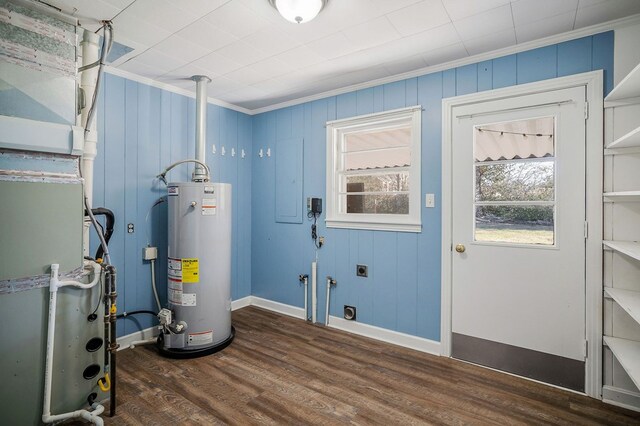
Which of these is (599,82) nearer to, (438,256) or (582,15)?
(582,15)

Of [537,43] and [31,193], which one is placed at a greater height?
[537,43]

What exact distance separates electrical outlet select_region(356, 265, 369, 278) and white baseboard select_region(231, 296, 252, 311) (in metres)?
1.67

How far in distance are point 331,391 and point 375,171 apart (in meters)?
2.03

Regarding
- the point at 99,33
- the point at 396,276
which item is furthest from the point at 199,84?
the point at 396,276

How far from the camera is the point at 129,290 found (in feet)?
9.76

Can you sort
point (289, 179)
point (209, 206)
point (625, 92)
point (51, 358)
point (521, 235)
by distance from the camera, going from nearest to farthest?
point (51, 358)
point (625, 92)
point (521, 235)
point (209, 206)
point (289, 179)

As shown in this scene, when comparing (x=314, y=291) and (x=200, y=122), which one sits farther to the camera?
(x=314, y=291)

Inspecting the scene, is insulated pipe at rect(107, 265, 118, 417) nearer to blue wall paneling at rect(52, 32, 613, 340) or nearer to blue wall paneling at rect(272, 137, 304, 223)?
blue wall paneling at rect(52, 32, 613, 340)

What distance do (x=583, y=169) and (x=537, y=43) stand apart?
3.26 feet

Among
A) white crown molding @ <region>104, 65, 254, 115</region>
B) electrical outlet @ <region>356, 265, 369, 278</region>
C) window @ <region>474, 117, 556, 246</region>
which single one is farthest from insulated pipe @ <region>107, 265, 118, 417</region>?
window @ <region>474, 117, 556, 246</region>

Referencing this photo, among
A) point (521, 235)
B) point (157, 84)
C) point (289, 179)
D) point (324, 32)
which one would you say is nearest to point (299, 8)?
point (324, 32)

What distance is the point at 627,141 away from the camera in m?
1.91

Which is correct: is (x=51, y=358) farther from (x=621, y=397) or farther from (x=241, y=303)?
(x=621, y=397)

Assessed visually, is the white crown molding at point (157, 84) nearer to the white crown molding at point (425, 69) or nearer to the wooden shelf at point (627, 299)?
the white crown molding at point (425, 69)
